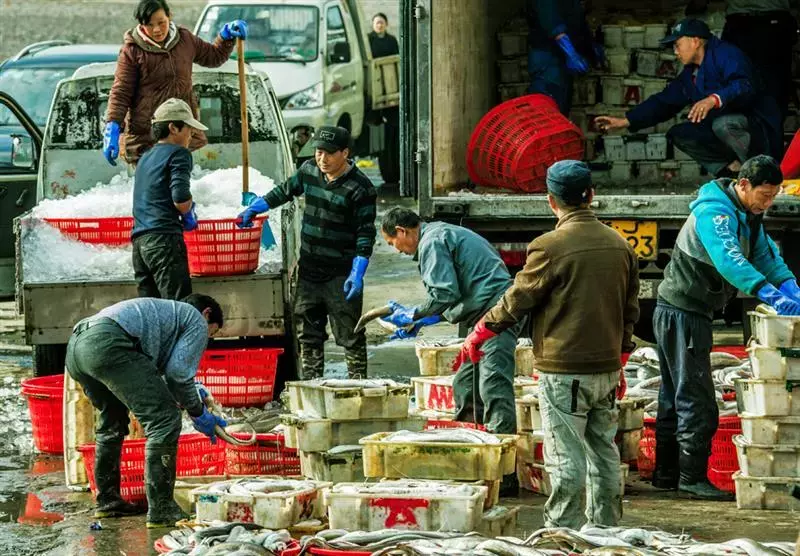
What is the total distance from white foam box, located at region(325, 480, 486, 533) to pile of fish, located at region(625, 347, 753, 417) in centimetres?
226

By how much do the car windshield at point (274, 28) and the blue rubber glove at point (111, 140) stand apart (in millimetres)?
8381

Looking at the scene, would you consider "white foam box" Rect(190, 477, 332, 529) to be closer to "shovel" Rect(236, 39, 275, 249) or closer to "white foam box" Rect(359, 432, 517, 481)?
"white foam box" Rect(359, 432, 517, 481)

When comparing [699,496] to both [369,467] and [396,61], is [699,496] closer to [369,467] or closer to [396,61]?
[369,467]

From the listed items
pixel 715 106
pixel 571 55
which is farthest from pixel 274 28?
pixel 715 106

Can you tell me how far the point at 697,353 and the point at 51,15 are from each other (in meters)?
22.6

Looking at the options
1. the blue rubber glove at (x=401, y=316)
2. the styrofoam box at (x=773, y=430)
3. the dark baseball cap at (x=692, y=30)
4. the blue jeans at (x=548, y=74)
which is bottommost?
the styrofoam box at (x=773, y=430)

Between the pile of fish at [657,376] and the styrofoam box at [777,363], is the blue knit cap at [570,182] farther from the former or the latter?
the pile of fish at [657,376]

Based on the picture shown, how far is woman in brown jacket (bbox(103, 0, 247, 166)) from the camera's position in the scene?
433 inches

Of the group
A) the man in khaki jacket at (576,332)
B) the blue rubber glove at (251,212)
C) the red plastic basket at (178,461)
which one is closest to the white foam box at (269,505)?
the red plastic basket at (178,461)

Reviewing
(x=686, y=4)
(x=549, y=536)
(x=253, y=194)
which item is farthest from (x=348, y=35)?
(x=549, y=536)

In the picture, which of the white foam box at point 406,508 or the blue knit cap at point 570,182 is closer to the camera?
the white foam box at point 406,508

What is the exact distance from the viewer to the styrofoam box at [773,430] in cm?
820

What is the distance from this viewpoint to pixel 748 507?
27.2ft

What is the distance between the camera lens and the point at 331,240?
10461 mm
